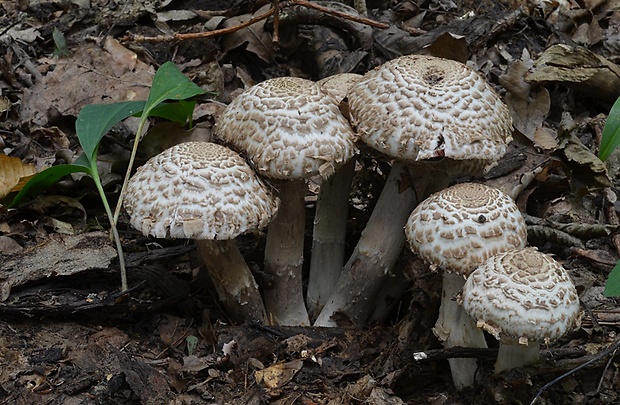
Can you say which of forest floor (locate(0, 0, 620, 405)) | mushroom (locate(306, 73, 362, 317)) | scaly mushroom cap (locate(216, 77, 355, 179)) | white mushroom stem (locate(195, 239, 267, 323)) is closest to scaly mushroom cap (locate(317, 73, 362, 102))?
mushroom (locate(306, 73, 362, 317))

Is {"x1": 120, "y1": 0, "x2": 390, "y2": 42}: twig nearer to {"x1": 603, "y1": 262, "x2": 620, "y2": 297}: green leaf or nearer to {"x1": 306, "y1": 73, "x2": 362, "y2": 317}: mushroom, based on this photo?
{"x1": 306, "y1": 73, "x2": 362, "y2": 317}: mushroom

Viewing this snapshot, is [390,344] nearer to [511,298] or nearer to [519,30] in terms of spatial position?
[511,298]

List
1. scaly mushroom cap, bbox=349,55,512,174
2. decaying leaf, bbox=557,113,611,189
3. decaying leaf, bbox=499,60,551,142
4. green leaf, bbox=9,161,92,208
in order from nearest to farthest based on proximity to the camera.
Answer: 1. scaly mushroom cap, bbox=349,55,512,174
2. green leaf, bbox=9,161,92,208
3. decaying leaf, bbox=557,113,611,189
4. decaying leaf, bbox=499,60,551,142

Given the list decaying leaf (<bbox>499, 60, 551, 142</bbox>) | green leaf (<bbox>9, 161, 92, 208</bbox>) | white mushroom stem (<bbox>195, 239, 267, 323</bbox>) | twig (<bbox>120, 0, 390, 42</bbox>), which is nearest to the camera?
white mushroom stem (<bbox>195, 239, 267, 323</bbox>)

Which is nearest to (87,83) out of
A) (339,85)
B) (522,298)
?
(339,85)

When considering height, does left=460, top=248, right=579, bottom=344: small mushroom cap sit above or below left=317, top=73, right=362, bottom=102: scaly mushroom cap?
below

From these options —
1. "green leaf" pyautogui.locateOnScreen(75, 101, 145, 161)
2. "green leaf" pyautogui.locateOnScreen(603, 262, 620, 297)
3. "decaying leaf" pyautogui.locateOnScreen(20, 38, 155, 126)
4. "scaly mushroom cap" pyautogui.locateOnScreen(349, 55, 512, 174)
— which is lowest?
"decaying leaf" pyautogui.locateOnScreen(20, 38, 155, 126)

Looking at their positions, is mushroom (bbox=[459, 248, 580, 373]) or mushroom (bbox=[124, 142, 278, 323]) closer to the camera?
mushroom (bbox=[459, 248, 580, 373])
